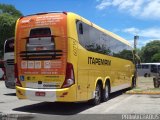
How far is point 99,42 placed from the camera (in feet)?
51.6

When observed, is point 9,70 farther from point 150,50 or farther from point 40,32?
point 150,50

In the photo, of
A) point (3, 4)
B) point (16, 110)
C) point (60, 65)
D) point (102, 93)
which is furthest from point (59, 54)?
point (3, 4)

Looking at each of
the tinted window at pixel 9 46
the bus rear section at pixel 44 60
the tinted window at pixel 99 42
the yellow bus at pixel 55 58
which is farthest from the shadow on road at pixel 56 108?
the tinted window at pixel 9 46

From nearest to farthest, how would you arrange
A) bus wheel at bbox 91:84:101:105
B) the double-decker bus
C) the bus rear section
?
the bus rear section < bus wheel at bbox 91:84:101:105 < the double-decker bus

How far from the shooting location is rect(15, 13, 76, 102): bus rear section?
40.8ft

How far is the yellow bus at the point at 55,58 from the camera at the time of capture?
12461mm

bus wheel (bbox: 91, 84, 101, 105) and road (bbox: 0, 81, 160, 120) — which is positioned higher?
bus wheel (bbox: 91, 84, 101, 105)

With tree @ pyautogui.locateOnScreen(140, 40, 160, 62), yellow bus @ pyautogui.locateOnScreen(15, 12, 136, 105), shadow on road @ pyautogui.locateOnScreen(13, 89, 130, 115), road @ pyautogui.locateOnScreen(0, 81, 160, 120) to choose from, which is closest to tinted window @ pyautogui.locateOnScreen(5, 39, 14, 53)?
road @ pyautogui.locateOnScreen(0, 81, 160, 120)

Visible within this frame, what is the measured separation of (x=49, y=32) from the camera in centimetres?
1279

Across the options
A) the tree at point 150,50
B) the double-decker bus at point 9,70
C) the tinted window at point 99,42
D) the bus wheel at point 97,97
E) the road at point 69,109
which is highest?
the tree at point 150,50

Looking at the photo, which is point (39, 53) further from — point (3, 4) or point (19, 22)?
point (3, 4)

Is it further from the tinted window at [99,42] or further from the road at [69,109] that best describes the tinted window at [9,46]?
the tinted window at [99,42]

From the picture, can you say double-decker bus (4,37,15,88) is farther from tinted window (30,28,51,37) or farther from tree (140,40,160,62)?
tree (140,40,160,62)

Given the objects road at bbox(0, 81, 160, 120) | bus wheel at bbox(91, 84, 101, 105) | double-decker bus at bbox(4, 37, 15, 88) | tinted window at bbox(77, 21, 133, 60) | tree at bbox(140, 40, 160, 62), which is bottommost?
road at bbox(0, 81, 160, 120)
